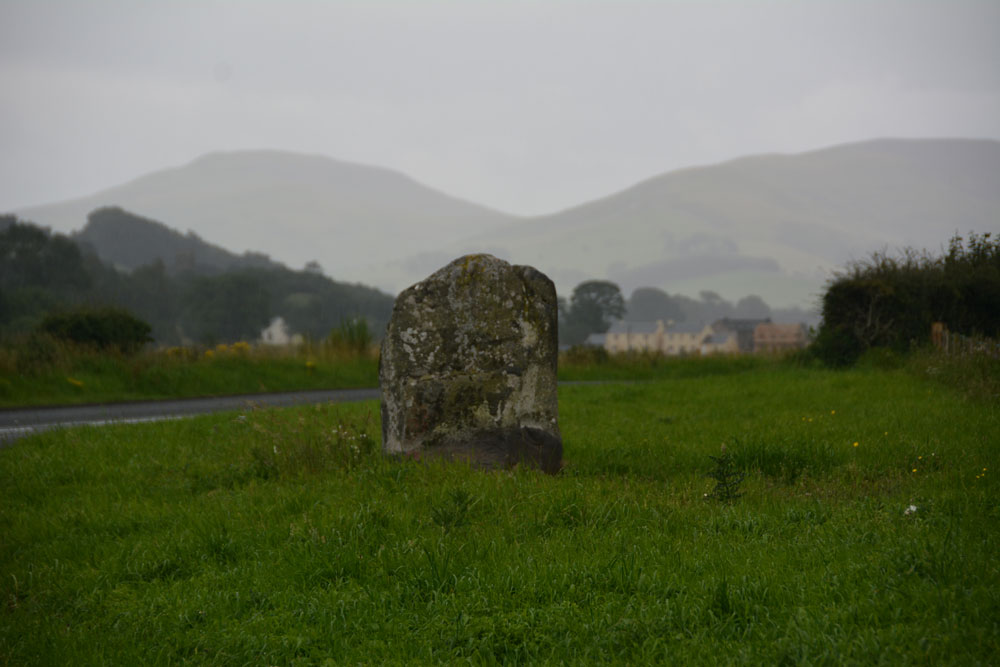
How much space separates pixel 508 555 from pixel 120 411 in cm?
1205

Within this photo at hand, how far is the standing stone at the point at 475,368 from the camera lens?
7867mm

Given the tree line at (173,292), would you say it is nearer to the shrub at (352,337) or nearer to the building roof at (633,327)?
the building roof at (633,327)

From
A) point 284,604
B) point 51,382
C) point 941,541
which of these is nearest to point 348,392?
point 51,382

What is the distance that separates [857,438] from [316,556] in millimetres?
7039

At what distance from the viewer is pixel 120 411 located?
14367mm

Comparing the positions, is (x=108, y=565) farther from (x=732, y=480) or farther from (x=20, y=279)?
(x=20, y=279)

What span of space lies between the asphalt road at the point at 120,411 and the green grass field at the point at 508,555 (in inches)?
133

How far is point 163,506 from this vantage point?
6.99 metres

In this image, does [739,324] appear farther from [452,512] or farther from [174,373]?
[452,512]

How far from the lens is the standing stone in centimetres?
787

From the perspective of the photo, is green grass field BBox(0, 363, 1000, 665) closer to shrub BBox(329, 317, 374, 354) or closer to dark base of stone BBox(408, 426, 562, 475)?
dark base of stone BBox(408, 426, 562, 475)

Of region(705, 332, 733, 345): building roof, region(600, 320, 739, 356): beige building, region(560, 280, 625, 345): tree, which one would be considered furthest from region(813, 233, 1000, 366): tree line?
region(560, 280, 625, 345): tree

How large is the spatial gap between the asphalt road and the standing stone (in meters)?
3.79

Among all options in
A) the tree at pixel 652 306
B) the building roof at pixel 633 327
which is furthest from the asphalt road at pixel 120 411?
the tree at pixel 652 306
